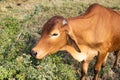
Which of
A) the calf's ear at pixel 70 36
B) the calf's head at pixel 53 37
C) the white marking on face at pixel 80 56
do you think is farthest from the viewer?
the white marking on face at pixel 80 56

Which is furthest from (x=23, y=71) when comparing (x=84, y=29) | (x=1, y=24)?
(x=1, y=24)

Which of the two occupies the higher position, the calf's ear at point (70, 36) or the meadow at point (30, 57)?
the calf's ear at point (70, 36)

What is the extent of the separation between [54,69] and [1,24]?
5.54 ft

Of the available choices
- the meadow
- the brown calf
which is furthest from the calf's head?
the meadow

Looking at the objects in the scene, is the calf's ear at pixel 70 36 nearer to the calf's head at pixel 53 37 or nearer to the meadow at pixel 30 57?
the calf's head at pixel 53 37

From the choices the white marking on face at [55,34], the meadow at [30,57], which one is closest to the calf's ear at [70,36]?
the white marking on face at [55,34]

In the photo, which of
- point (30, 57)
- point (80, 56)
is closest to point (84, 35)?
point (80, 56)

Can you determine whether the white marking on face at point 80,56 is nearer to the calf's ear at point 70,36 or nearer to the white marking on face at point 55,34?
the calf's ear at point 70,36

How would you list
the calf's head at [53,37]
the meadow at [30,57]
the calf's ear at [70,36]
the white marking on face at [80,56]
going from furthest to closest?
1. the white marking on face at [80,56]
2. the calf's ear at [70,36]
3. the calf's head at [53,37]
4. the meadow at [30,57]

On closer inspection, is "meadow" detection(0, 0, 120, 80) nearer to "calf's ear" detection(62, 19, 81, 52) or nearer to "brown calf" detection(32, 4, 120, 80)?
"brown calf" detection(32, 4, 120, 80)

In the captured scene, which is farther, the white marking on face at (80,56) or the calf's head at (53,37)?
the white marking on face at (80,56)

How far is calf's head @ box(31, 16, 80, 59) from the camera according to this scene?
177 inches

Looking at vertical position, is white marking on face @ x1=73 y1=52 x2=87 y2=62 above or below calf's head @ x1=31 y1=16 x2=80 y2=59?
below

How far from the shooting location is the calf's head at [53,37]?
4.51 m
